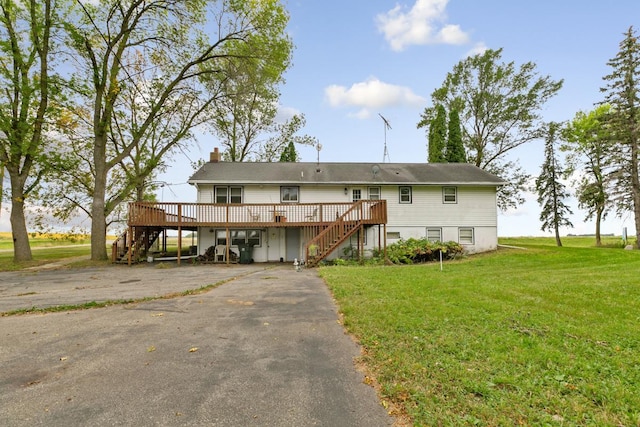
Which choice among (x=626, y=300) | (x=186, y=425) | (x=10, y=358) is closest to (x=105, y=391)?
(x=186, y=425)

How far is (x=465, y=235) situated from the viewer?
1938 cm

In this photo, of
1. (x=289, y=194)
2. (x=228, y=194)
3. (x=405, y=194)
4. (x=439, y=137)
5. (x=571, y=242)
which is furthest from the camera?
(x=571, y=242)

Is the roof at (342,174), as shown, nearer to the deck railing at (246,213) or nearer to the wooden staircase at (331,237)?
the deck railing at (246,213)

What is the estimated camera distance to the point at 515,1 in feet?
42.3

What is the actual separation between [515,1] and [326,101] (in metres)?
11.9

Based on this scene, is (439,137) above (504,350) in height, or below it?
above

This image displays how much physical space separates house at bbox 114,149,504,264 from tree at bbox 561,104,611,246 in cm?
1165

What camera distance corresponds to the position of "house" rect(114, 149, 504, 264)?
57.9 ft

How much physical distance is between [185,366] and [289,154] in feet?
86.8

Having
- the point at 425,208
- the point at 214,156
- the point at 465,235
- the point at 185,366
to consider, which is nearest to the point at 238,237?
the point at 214,156

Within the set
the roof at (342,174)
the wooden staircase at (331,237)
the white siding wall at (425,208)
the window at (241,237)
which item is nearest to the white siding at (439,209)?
the white siding wall at (425,208)

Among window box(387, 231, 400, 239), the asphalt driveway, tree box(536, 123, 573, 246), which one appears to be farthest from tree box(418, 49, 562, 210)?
the asphalt driveway

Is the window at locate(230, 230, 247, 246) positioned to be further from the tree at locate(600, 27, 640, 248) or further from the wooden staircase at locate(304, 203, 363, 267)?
the tree at locate(600, 27, 640, 248)

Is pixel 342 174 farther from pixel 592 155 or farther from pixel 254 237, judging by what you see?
pixel 592 155
